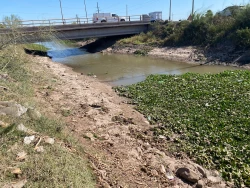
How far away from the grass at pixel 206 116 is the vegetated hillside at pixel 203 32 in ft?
37.6

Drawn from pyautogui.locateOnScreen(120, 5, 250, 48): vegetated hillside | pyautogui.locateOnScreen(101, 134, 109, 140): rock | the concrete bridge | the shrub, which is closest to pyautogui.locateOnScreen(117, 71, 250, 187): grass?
pyautogui.locateOnScreen(101, 134, 109, 140): rock

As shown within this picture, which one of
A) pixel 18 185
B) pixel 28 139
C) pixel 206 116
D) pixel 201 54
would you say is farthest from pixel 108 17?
pixel 18 185

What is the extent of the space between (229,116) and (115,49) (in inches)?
908

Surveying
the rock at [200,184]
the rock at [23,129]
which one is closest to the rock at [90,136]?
the rock at [23,129]

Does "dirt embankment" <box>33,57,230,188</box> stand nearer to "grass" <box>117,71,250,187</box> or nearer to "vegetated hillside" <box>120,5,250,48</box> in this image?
"grass" <box>117,71,250,187</box>

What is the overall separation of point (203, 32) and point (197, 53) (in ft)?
15.4

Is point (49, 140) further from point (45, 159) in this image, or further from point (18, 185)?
point (18, 185)

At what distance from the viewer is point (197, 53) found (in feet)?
66.2

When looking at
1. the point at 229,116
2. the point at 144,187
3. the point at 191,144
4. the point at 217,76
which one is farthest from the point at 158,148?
the point at 217,76

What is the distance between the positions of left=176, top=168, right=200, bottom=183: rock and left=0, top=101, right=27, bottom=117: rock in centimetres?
383

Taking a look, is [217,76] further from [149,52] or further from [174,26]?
[174,26]

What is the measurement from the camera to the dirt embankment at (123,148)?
404cm

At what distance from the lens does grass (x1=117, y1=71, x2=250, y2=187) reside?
191 inches

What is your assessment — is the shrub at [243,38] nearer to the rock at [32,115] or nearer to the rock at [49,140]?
the rock at [32,115]
